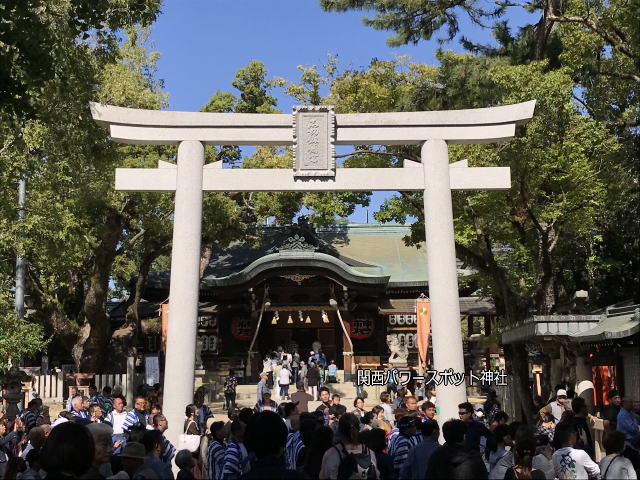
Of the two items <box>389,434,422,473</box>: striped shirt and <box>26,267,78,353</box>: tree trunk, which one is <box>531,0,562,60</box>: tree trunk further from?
<box>26,267,78,353</box>: tree trunk

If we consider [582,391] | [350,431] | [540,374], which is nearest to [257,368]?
[540,374]


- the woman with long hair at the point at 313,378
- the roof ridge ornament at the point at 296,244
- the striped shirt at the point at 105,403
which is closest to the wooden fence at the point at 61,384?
the woman with long hair at the point at 313,378

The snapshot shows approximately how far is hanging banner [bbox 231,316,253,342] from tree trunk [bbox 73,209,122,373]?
710 centimetres

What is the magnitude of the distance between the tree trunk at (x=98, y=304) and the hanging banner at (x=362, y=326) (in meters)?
10.3

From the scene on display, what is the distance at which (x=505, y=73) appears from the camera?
14.0m

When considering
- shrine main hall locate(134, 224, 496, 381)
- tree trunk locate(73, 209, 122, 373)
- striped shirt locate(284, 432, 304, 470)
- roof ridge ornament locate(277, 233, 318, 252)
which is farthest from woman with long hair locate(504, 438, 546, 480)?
roof ridge ornament locate(277, 233, 318, 252)

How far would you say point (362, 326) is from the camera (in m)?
28.3

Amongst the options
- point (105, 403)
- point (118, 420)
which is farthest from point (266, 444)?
point (105, 403)

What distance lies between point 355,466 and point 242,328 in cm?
2337

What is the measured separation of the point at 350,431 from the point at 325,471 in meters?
0.40

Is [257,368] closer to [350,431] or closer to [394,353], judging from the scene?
[394,353]

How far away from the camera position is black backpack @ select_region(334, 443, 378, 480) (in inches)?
203

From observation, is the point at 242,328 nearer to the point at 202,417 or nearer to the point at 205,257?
the point at 205,257

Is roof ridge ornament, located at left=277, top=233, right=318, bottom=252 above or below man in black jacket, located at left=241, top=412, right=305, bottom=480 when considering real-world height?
above
